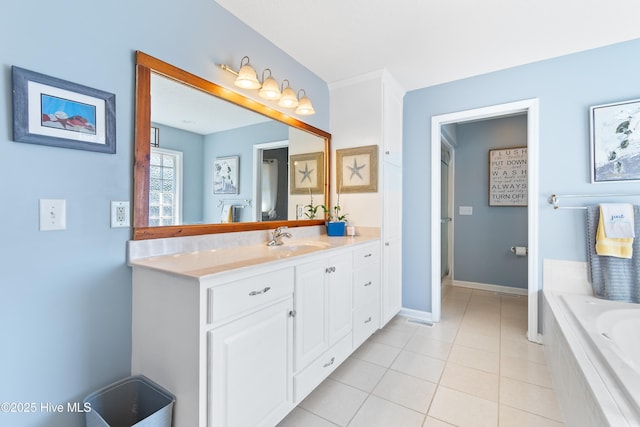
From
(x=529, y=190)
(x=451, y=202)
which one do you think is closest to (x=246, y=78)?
(x=529, y=190)

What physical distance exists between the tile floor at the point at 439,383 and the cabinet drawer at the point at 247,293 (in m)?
0.75

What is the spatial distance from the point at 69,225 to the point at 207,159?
74 centimetres

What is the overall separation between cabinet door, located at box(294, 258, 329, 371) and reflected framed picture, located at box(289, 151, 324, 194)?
2.98 ft

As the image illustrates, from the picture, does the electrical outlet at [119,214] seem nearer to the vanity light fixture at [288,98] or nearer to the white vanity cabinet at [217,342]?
the white vanity cabinet at [217,342]

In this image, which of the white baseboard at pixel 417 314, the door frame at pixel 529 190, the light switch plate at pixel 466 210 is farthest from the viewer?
the light switch plate at pixel 466 210

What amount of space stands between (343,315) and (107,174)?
1.53 m

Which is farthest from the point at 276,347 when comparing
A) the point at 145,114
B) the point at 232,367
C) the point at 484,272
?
the point at 484,272

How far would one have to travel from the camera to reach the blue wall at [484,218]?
3.58 meters

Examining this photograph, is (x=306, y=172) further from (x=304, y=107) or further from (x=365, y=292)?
(x=365, y=292)

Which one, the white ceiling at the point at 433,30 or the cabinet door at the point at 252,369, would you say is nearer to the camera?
the cabinet door at the point at 252,369

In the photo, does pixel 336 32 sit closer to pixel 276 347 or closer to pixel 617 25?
pixel 617 25

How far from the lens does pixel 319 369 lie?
1.64 meters

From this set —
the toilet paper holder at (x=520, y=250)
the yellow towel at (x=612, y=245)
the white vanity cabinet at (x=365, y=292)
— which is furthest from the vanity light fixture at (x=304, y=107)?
the toilet paper holder at (x=520, y=250)

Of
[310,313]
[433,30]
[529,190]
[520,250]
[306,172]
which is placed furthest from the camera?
[520,250]
